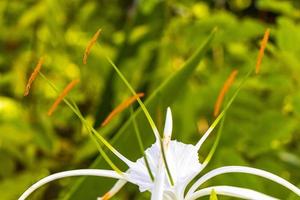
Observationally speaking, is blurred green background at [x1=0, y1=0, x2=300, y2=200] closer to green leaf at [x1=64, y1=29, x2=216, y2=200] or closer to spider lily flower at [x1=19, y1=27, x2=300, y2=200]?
green leaf at [x1=64, y1=29, x2=216, y2=200]

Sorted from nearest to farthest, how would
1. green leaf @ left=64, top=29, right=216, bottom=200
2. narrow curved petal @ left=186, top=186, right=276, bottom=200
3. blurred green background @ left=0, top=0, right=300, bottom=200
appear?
narrow curved petal @ left=186, top=186, right=276, bottom=200, green leaf @ left=64, top=29, right=216, bottom=200, blurred green background @ left=0, top=0, right=300, bottom=200

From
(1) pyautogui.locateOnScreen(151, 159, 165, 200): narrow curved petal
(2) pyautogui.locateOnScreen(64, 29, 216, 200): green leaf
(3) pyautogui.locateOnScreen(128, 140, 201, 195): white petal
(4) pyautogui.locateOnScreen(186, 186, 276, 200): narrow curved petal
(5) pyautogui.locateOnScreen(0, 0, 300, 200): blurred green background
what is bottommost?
(4) pyautogui.locateOnScreen(186, 186, 276, 200): narrow curved petal

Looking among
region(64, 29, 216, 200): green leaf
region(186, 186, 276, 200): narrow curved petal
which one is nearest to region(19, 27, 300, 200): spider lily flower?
region(186, 186, 276, 200): narrow curved petal

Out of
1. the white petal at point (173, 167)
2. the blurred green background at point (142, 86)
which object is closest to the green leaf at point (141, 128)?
the blurred green background at point (142, 86)

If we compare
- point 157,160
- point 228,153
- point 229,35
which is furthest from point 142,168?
point 229,35

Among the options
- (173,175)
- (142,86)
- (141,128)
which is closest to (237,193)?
(173,175)

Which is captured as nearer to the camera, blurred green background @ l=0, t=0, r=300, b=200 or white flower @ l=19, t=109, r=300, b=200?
white flower @ l=19, t=109, r=300, b=200

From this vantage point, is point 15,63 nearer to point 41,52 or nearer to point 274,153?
point 41,52
